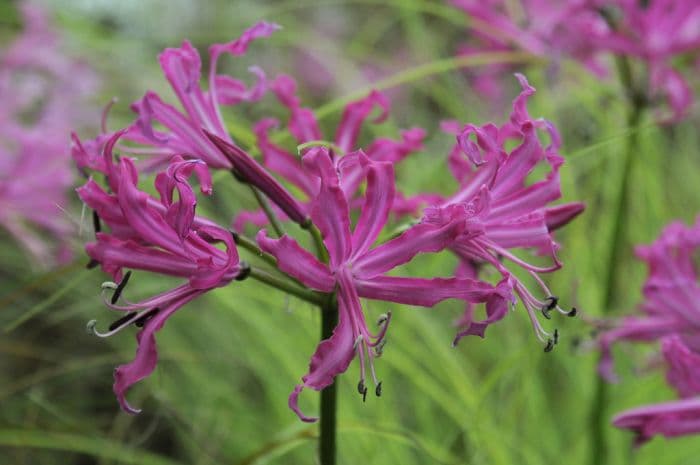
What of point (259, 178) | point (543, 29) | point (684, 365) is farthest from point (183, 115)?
point (543, 29)

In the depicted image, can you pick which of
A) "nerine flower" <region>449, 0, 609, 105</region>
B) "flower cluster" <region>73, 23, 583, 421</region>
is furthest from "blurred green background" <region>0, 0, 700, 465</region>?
"flower cluster" <region>73, 23, 583, 421</region>

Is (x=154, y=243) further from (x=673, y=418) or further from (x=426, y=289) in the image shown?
(x=673, y=418)

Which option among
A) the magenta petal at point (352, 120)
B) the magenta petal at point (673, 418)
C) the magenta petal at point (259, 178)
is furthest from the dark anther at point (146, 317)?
the magenta petal at point (673, 418)

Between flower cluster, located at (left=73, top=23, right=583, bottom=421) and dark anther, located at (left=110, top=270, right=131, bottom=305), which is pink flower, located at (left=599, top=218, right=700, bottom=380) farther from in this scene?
dark anther, located at (left=110, top=270, right=131, bottom=305)

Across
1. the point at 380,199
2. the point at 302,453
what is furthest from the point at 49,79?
the point at 380,199

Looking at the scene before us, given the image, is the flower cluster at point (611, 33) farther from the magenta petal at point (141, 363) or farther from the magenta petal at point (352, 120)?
the magenta petal at point (141, 363)

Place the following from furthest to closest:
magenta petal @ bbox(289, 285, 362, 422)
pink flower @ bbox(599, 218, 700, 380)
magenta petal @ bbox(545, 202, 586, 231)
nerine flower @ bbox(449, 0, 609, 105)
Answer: nerine flower @ bbox(449, 0, 609, 105), pink flower @ bbox(599, 218, 700, 380), magenta petal @ bbox(545, 202, 586, 231), magenta petal @ bbox(289, 285, 362, 422)
